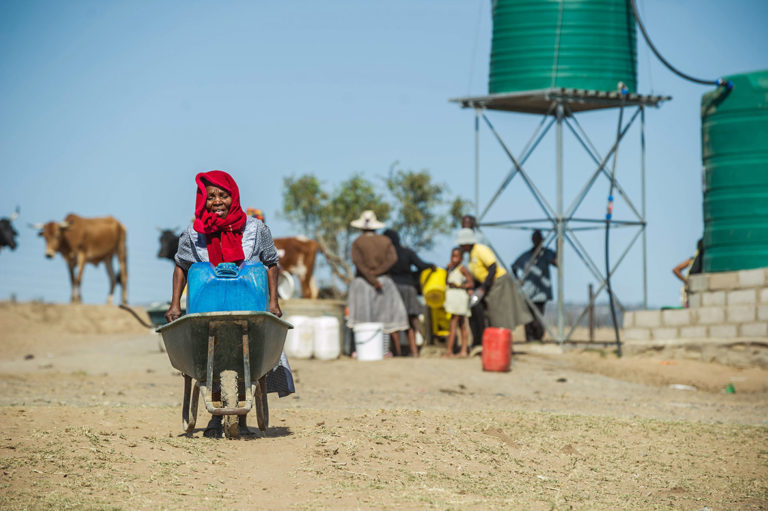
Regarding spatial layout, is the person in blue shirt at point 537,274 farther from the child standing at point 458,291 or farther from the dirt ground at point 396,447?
the dirt ground at point 396,447

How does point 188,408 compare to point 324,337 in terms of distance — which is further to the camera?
point 324,337

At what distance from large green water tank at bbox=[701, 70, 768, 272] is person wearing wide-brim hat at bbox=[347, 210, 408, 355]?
499cm

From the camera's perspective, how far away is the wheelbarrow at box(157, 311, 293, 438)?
6.80 meters

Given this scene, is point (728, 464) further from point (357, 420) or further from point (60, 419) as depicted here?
point (60, 419)

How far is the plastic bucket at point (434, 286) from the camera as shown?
17406 mm

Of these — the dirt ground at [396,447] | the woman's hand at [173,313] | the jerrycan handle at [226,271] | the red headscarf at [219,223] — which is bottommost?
the dirt ground at [396,447]

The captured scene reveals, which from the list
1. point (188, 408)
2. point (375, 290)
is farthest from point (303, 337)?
point (188, 408)

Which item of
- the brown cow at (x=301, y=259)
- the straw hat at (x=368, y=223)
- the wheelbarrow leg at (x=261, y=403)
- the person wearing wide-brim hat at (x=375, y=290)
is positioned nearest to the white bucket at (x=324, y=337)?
the person wearing wide-brim hat at (x=375, y=290)

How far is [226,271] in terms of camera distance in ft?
22.7

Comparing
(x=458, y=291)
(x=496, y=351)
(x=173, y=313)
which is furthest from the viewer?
(x=458, y=291)

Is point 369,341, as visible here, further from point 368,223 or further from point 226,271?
point 226,271

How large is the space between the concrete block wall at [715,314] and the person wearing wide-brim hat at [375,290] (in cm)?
380

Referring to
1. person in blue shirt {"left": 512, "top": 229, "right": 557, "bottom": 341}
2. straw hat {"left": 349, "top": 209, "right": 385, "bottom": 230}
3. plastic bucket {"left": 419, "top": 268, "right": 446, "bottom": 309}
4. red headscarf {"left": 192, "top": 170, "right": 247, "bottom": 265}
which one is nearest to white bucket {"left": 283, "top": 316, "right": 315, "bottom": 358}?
straw hat {"left": 349, "top": 209, "right": 385, "bottom": 230}

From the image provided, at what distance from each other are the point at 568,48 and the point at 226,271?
12933 millimetres
